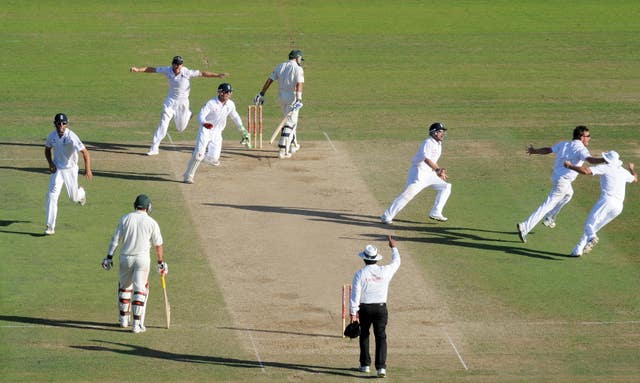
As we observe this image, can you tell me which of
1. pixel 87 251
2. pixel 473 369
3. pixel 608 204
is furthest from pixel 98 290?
pixel 608 204

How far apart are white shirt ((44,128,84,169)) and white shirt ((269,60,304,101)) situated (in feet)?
21.7

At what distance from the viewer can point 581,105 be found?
34.8 meters

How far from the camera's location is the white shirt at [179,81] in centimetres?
2894

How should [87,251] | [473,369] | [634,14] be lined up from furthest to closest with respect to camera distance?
[634,14] < [87,251] < [473,369]

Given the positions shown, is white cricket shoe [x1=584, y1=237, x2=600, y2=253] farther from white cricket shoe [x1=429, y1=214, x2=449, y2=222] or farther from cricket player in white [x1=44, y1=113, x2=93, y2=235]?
cricket player in white [x1=44, y1=113, x2=93, y2=235]

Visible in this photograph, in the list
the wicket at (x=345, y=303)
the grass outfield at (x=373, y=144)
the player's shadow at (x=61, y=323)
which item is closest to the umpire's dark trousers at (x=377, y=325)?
the grass outfield at (x=373, y=144)

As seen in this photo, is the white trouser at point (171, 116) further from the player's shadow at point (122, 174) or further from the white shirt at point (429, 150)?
Answer: the white shirt at point (429, 150)

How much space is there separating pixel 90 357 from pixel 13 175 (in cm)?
970

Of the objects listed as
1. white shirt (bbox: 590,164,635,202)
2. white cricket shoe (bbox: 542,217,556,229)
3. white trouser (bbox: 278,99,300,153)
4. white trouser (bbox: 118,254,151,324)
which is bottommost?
white trouser (bbox: 118,254,151,324)

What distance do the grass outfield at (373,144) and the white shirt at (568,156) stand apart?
48.9 inches

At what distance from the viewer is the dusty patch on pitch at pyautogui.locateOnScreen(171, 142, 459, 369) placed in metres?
19.8

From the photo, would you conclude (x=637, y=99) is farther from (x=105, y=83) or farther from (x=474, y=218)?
(x=105, y=83)

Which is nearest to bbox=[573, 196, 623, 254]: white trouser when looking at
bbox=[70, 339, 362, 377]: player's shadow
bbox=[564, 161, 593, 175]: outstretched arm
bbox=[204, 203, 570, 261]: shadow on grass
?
bbox=[204, 203, 570, 261]: shadow on grass

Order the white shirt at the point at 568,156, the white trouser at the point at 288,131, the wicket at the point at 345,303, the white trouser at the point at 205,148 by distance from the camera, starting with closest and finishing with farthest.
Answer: the wicket at the point at 345,303, the white shirt at the point at 568,156, the white trouser at the point at 205,148, the white trouser at the point at 288,131
